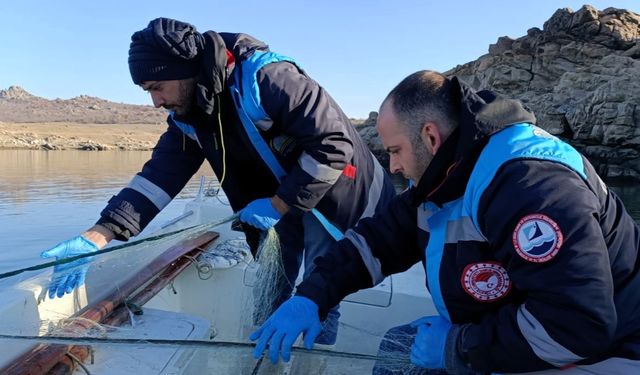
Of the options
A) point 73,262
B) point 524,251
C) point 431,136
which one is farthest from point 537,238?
point 73,262

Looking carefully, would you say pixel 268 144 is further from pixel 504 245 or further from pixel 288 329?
pixel 504 245

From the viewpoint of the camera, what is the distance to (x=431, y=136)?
1.70 meters

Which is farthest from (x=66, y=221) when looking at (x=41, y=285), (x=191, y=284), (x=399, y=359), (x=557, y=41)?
(x=557, y=41)

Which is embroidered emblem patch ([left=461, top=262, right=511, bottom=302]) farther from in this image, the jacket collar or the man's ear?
the man's ear

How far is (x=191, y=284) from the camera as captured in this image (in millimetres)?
4129

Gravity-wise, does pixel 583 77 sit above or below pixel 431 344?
above

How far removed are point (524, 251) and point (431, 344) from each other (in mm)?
569

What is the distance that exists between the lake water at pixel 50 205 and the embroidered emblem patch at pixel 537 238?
8.33 meters

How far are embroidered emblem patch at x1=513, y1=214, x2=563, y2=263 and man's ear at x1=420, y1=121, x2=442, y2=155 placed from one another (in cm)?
43

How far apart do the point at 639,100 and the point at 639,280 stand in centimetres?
2482

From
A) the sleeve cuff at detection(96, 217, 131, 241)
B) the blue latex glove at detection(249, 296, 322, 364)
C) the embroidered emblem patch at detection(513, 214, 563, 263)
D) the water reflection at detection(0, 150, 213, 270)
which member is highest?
the embroidered emblem patch at detection(513, 214, 563, 263)

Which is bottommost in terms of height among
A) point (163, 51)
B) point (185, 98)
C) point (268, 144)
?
point (268, 144)

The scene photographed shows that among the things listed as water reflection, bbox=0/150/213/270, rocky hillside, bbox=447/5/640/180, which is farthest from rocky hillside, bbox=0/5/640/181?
water reflection, bbox=0/150/213/270

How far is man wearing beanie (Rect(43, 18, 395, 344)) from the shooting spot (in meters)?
2.34
